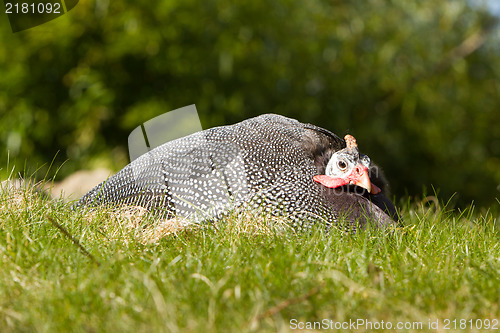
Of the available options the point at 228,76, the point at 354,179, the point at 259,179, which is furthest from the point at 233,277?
the point at 228,76

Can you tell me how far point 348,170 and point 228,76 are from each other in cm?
263

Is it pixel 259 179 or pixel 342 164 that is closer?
pixel 259 179

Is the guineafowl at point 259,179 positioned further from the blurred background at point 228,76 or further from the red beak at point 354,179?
the blurred background at point 228,76

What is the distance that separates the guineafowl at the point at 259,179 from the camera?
274 centimetres

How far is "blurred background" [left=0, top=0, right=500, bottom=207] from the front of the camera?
521 cm

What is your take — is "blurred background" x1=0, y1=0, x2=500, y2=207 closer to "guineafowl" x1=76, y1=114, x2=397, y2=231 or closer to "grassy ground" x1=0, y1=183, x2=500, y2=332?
"guineafowl" x1=76, y1=114, x2=397, y2=231

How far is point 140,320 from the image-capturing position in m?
1.64

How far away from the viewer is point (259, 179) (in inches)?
110

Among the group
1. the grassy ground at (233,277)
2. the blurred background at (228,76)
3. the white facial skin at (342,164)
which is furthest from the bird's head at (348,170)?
the blurred background at (228,76)

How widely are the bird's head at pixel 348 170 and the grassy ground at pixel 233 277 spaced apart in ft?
1.10

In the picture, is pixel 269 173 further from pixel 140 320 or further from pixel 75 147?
pixel 75 147

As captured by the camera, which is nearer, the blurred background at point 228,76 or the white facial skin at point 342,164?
the white facial skin at point 342,164

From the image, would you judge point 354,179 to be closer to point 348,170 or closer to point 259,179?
point 348,170

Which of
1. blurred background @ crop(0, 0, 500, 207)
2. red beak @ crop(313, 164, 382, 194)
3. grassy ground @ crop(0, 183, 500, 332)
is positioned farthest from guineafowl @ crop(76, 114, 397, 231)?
blurred background @ crop(0, 0, 500, 207)
